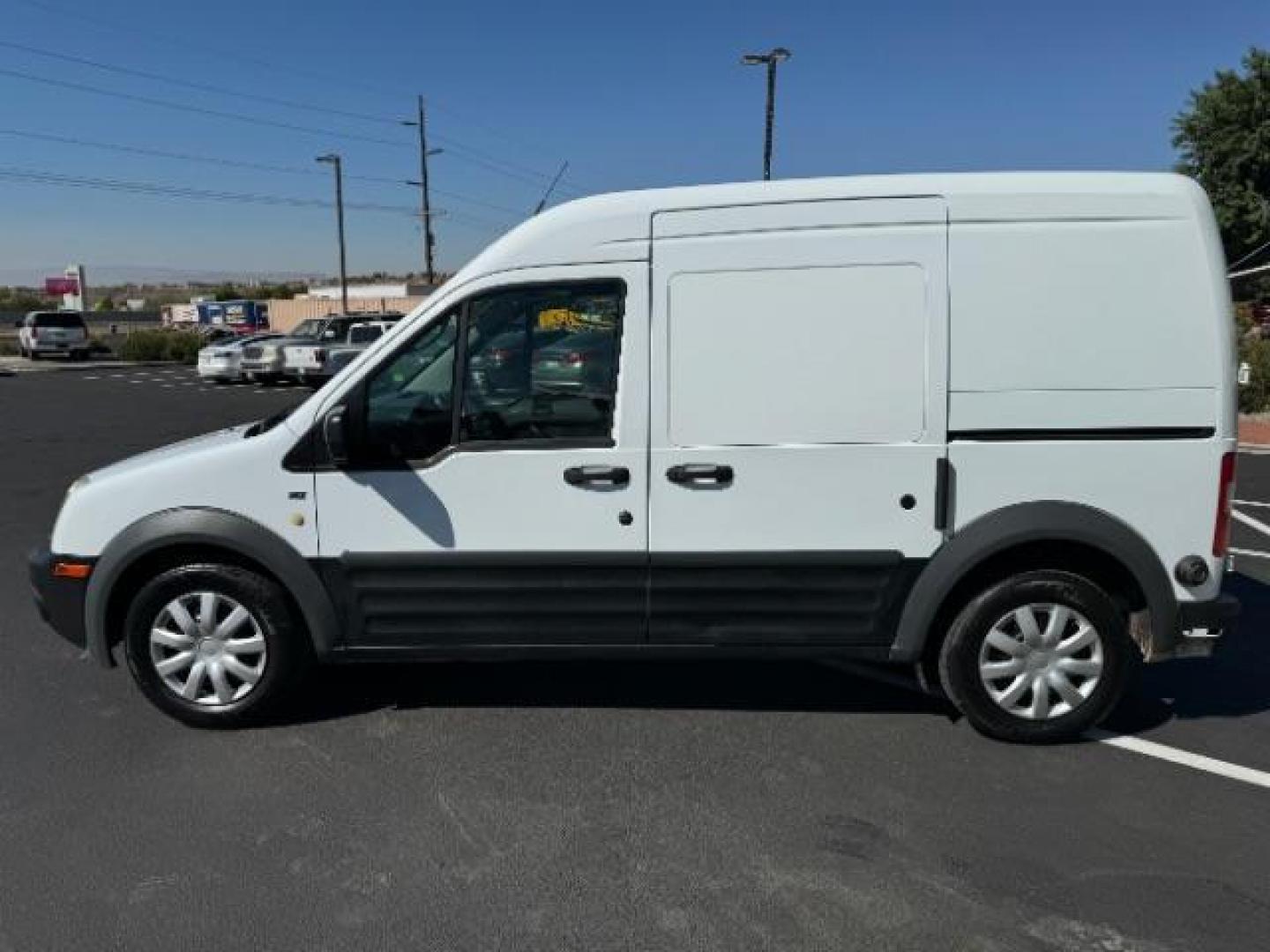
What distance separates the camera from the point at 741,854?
10.4 feet

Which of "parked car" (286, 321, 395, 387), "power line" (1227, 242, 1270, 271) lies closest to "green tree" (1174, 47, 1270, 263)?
"power line" (1227, 242, 1270, 271)

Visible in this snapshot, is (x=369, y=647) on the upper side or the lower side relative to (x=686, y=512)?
lower

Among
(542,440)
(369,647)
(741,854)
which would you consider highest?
(542,440)

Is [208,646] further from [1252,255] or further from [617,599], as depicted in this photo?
[1252,255]

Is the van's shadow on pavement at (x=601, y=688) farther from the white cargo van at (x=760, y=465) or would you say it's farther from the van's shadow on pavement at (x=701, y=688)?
the white cargo van at (x=760, y=465)

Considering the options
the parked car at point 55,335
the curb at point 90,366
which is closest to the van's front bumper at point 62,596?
the curb at point 90,366

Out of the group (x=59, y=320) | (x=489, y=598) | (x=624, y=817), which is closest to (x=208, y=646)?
(x=489, y=598)

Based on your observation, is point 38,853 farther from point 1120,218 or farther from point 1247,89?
point 1247,89

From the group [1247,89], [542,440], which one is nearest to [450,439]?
[542,440]

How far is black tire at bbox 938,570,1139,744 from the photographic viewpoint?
3818 millimetres

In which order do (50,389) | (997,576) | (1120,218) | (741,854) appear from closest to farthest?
(741,854)
(1120,218)
(997,576)
(50,389)

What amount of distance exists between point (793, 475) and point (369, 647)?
1857 millimetres

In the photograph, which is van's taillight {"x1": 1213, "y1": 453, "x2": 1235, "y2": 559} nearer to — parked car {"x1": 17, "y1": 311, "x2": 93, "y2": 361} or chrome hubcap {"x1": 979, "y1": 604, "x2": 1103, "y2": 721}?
chrome hubcap {"x1": 979, "y1": 604, "x2": 1103, "y2": 721}

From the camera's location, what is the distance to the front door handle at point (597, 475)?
3.77 meters
